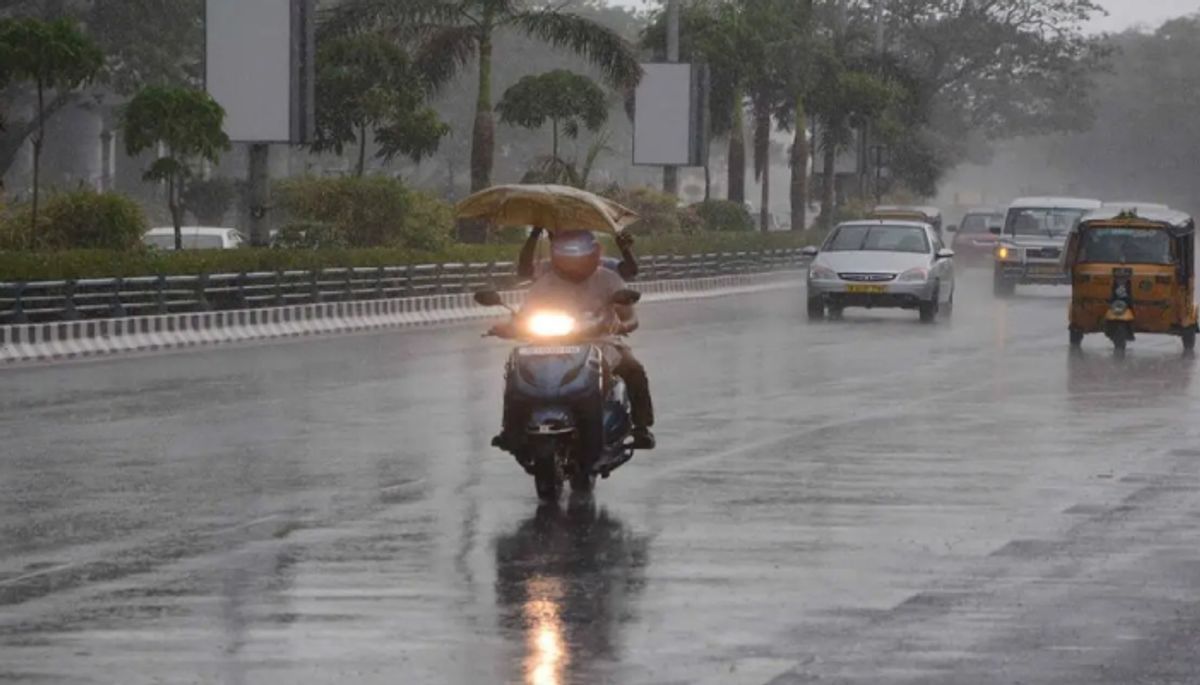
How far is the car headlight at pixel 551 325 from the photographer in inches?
614

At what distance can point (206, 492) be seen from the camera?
16141 millimetres

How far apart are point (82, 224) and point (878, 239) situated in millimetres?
12990

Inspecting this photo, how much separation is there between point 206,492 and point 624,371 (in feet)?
8.32

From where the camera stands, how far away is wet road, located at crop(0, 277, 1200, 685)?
1002 centimetres

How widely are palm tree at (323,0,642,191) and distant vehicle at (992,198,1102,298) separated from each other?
8312mm

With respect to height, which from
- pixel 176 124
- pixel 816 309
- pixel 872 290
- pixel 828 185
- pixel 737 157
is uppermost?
pixel 176 124

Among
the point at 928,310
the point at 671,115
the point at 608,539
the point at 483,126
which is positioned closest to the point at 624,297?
the point at 608,539

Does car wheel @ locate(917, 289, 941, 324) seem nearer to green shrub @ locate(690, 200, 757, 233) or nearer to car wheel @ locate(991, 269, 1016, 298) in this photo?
car wheel @ locate(991, 269, 1016, 298)

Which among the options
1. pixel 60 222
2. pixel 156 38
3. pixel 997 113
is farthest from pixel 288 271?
pixel 997 113

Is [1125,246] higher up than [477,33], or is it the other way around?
[477,33]

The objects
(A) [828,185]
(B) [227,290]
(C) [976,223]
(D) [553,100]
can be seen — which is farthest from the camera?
(A) [828,185]

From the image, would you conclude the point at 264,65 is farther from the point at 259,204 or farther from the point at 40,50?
the point at 40,50

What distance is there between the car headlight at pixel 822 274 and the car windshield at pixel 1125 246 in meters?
8.14

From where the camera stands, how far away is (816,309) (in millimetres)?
43500
